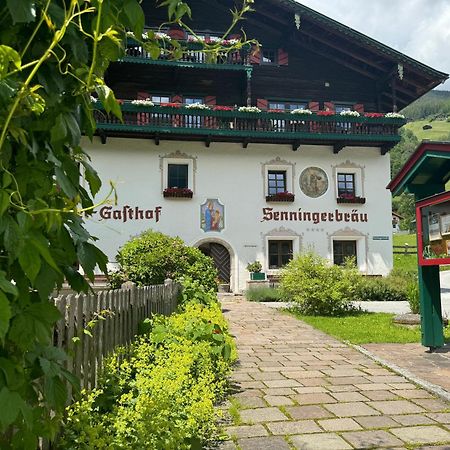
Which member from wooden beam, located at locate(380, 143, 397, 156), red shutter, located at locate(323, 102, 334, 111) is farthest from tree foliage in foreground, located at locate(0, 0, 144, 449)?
red shutter, located at locate(323, 102, 334, 111)

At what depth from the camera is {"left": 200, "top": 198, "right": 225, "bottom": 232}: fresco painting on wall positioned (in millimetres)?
19156

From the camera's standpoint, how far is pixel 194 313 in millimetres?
6359

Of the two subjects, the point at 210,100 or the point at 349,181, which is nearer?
the point at 210,100

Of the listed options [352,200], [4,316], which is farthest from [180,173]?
[4,316]

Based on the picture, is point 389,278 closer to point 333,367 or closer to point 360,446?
A: point 333,367

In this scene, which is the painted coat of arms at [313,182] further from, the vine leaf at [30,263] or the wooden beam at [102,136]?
the vine leaf at [30,263]

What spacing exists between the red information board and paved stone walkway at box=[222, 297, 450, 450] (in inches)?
68.0

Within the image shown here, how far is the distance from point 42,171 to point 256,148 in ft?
62.4

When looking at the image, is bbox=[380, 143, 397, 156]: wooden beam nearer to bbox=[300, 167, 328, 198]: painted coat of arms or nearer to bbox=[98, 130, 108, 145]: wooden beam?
bbox=[300, 167, 328, 198]: painted coat of arms

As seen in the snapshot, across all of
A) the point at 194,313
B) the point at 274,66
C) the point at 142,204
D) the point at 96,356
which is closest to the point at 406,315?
the point at 194,313

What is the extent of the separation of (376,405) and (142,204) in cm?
1527

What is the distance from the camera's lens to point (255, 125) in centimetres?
1920

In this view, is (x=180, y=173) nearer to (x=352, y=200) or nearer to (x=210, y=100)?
(x=210, y=100)

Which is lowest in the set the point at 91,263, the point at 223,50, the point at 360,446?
the point at 360,446
